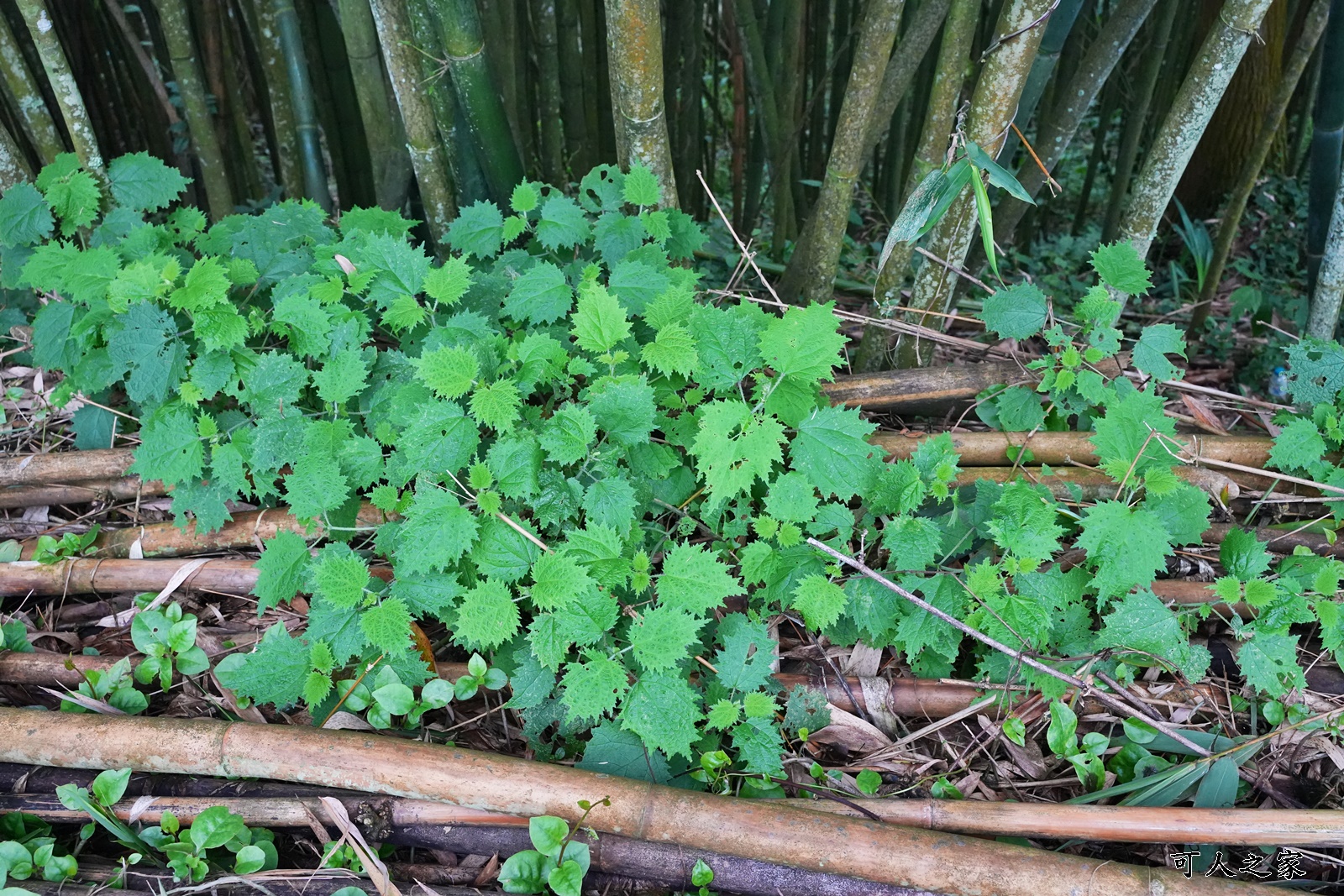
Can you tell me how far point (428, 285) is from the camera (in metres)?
1.77

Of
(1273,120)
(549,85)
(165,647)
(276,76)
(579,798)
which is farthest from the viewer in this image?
(549,85)

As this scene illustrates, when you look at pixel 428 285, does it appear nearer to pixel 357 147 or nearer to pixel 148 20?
pixel 357 147

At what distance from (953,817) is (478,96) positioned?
5.74 feet

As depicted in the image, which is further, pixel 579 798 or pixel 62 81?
pixel 62 81

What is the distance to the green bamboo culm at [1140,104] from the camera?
3088 mm

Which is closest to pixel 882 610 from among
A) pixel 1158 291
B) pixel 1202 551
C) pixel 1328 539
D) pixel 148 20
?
pixel 1202 551

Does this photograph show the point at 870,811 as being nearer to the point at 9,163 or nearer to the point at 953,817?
the point at 953,817

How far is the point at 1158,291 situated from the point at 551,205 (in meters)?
3.00

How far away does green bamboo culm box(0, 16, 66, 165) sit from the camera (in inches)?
84.4

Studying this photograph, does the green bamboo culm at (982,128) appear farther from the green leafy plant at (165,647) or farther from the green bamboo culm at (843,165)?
the green leafy plant at (165,647)

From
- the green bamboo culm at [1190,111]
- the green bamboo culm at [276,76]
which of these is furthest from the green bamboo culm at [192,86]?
the green bamboo culm at [1190,111]

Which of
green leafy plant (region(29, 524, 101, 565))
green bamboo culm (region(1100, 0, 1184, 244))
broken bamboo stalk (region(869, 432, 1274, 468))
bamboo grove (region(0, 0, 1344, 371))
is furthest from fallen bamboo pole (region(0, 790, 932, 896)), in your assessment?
green bamboo culm (region(1100, 0, 1184, 244))

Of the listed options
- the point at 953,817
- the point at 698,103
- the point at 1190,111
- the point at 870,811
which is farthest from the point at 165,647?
the point at 698,103

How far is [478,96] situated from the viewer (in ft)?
6.64
